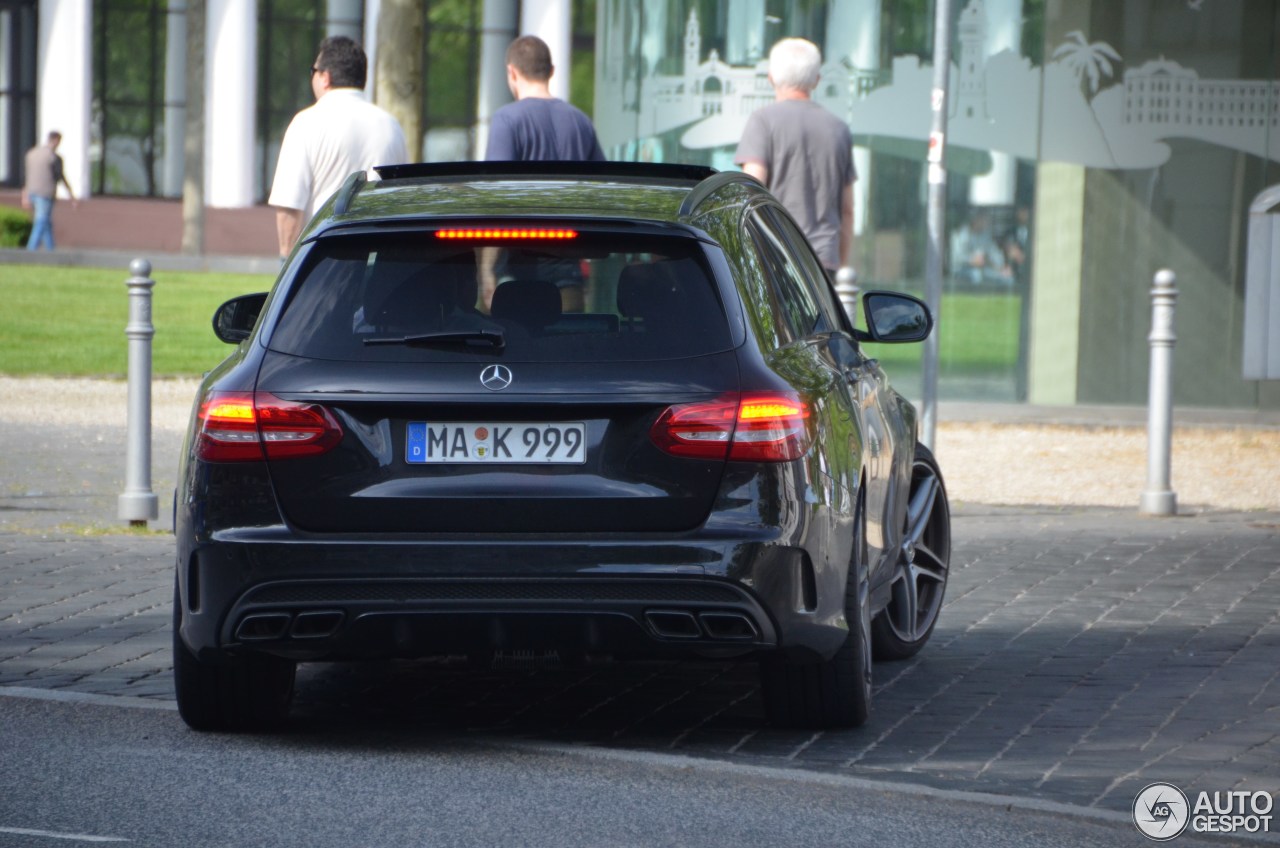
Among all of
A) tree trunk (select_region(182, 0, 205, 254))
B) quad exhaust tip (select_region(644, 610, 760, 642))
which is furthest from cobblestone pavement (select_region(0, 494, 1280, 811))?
tree trunk (select_region(182, 0, 205, 254))

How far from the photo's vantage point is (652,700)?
675 centimetres

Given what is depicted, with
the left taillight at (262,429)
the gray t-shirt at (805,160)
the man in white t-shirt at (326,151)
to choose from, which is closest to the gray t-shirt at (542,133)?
the man in white t-shirt at (326,151)

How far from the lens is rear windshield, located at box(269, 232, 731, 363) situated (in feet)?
18.7

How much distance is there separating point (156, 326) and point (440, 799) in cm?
2133

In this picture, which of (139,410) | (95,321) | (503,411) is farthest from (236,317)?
(95,321)

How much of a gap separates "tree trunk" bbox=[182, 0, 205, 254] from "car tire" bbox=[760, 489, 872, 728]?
38.6m

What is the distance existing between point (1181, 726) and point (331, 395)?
2.58 metres

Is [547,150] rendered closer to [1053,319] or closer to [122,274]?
[1053,319]

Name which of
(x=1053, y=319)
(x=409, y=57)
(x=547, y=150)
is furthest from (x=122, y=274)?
(x=547, y=150)

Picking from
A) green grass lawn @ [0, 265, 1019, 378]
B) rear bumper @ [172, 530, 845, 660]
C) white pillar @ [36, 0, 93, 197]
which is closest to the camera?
rear bumper @ [172, 530, 845, 660]

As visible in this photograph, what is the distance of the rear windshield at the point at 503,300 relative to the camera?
5.71 metres

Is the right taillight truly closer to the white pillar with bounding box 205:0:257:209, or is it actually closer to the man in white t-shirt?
the man in white t-shirt

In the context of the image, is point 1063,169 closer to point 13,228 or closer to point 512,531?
point 512,531

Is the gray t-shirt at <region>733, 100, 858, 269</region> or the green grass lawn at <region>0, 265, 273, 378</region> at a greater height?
the gray t-shirt at <region>733, 100, 858, 269</region>
